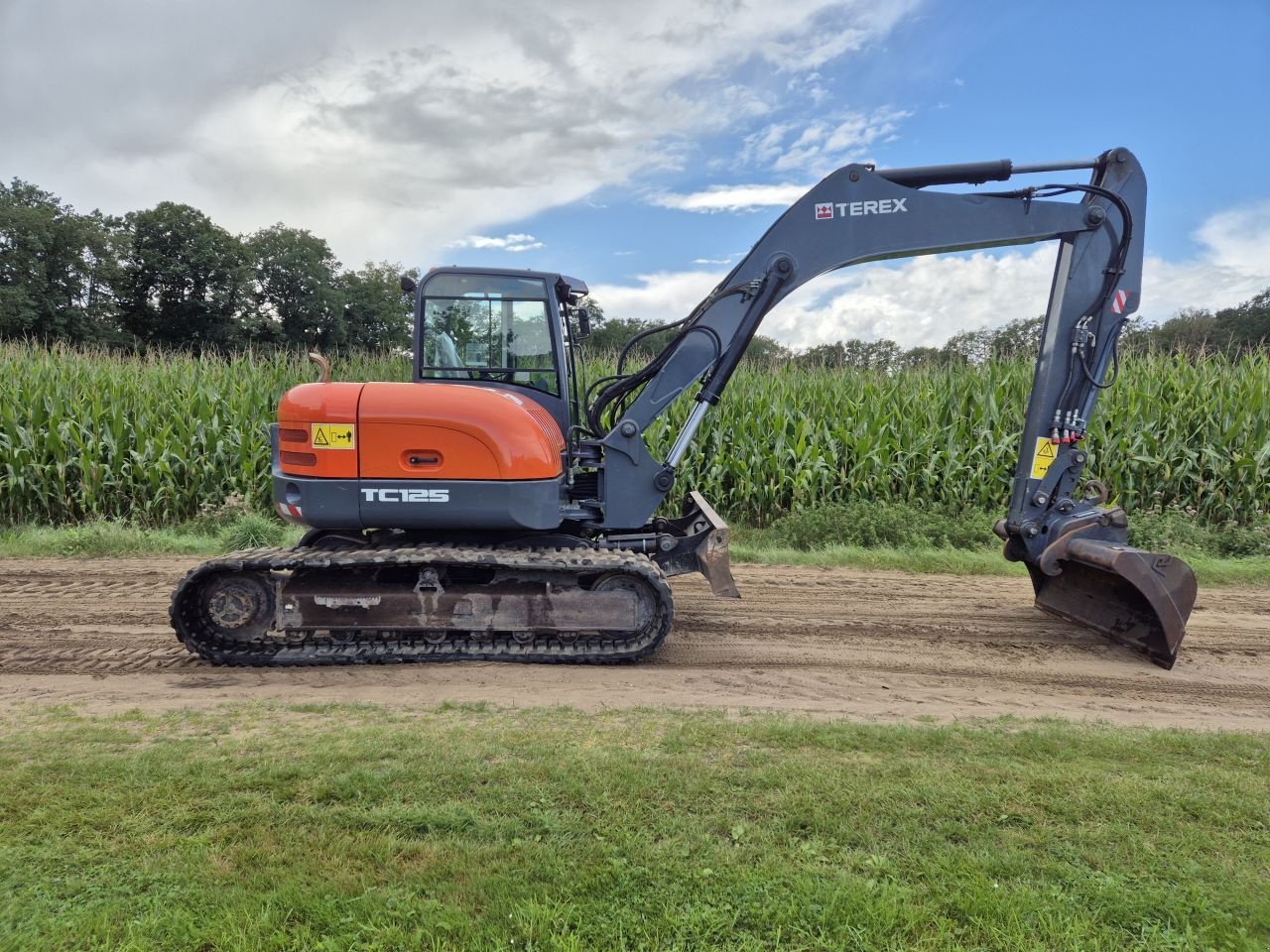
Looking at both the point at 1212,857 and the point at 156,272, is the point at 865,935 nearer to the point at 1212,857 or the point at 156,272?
the point at 1212,857

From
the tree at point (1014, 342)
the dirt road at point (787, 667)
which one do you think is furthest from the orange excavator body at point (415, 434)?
the tree at point (1014, 342)

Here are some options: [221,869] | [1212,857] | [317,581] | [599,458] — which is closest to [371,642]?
[317,581]

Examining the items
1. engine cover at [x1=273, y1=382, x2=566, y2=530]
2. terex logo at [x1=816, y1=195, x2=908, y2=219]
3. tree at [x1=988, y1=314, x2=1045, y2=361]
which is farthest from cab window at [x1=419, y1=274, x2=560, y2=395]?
tree at [x1=988, y1=314, x2=1045, y2=361]

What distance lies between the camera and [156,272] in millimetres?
41469

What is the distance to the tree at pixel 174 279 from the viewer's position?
1631 inches

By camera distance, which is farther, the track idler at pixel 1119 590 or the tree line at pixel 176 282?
the tree line at pixel 176 282

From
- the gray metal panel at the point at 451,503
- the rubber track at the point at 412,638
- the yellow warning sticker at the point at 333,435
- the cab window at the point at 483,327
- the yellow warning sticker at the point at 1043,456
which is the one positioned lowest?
the rubber track at the point at 412,638

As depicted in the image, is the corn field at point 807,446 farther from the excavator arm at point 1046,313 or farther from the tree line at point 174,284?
the tree line at point 174,284

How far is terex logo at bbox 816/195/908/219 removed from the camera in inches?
217

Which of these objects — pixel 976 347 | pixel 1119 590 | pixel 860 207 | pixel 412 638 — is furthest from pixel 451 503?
pixel 976 347

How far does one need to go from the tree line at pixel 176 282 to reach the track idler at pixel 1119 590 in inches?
1439

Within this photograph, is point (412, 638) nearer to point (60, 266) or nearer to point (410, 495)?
point (410, 495)

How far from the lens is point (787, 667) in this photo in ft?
17.3

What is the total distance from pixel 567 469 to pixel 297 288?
4459cm
